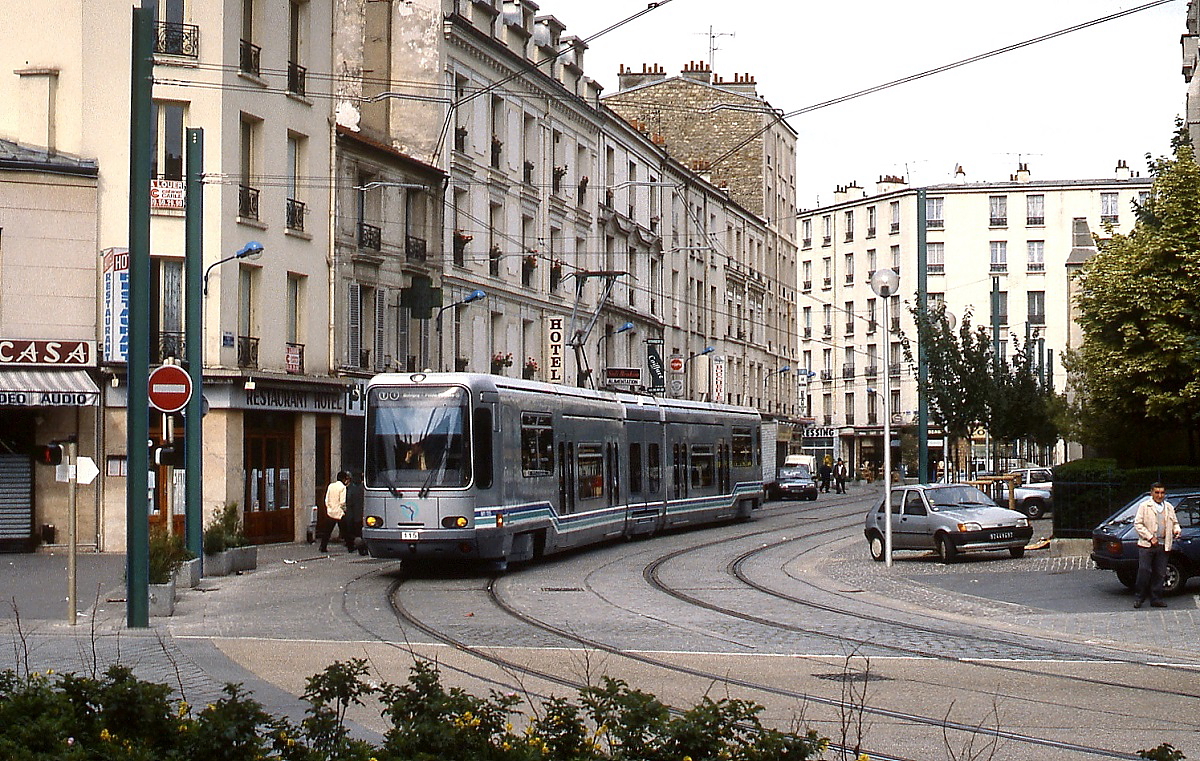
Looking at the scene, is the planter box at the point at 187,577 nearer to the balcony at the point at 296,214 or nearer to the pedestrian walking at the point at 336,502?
the pedestrian walking at the point at 336,502

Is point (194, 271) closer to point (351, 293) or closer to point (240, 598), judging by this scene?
point (240, 598)

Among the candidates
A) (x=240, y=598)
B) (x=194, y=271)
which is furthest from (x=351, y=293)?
(x=240, y=598)

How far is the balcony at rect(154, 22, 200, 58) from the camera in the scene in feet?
106

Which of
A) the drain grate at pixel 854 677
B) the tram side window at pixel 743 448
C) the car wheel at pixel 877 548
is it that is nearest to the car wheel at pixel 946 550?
the car wheel at pixel 877 548

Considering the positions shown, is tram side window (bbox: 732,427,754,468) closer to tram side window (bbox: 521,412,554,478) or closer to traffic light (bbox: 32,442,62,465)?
tram side window (bbox: 521,412,554,478)

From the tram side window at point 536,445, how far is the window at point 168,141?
10474mm

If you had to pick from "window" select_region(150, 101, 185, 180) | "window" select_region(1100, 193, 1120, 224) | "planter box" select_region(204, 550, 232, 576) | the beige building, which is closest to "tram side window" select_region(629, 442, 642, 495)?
the beige building

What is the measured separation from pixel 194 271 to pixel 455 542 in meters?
5.38

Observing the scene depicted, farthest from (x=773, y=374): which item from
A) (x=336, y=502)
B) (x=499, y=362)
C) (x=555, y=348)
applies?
(x=336, y=502)

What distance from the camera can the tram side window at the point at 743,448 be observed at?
3984 centimetres

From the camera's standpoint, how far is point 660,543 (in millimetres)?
32688

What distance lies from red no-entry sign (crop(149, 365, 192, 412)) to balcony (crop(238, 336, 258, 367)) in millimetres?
13457

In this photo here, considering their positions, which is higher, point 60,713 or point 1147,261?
point 1147,261

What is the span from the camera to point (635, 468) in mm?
32125
